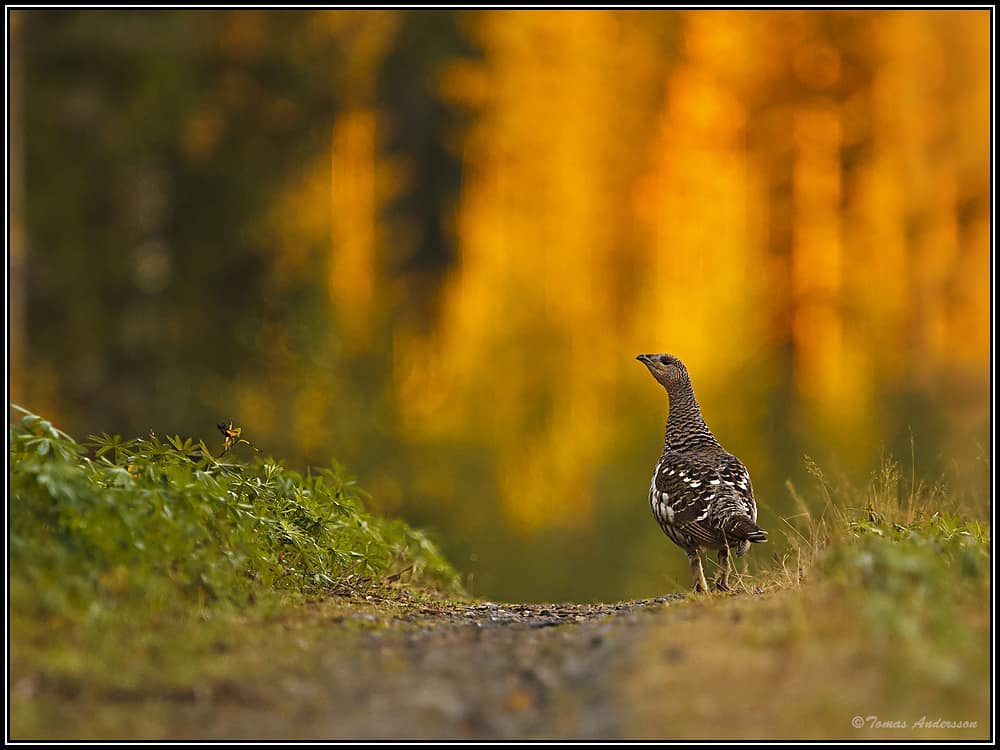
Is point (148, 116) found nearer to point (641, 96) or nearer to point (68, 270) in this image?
point (68, 270)

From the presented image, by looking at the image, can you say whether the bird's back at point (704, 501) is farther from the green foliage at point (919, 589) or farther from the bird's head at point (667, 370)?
the bird's head at point (667, 370)

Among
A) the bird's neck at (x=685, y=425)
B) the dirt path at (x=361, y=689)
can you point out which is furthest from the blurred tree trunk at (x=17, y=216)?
the dirt path at (x=361, y=689)

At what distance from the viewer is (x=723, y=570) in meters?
7.23

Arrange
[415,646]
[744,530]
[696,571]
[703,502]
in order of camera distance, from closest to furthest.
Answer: [415,646] → [744,530] → [703,502] → [696,571]

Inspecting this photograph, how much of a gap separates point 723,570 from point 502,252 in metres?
26.2

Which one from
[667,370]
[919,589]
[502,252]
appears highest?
[667,370]

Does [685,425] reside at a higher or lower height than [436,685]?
higher

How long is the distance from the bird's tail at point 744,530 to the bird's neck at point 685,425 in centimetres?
132

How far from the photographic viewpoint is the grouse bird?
684 cm

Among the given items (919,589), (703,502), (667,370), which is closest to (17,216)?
(667,370)

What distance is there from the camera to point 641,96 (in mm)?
36188

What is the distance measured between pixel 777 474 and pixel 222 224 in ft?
33.5

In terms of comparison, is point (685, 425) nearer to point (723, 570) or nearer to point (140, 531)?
point (723, 570)

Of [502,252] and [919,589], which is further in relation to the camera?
[502,252]
